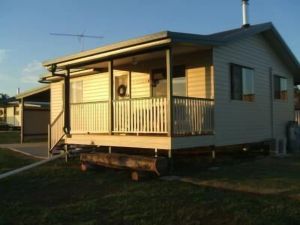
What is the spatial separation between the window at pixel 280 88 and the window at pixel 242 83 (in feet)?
8.94

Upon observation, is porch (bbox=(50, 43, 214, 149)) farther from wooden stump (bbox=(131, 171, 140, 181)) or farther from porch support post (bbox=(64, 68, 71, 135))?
wooden stump (bbox=(131, 171, 140, 181))

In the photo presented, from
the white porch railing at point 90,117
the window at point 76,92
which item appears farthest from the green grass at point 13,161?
the window at point 76,92

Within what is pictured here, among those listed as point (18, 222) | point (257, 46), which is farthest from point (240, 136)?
point (18, 222)

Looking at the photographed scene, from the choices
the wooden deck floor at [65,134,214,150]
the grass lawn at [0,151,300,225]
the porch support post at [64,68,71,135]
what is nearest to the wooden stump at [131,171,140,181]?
the grass lawn at [0,151,300,225]

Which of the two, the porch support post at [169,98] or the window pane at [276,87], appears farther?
the window pane at [276,87]

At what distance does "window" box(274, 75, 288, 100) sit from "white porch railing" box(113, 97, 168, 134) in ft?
25.8

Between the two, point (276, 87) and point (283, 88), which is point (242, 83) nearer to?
point (276, 87)

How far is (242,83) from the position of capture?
576 inches

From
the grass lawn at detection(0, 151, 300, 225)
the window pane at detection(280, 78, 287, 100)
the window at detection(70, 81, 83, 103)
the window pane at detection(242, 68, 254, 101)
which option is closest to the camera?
the grass lawn at detection(0, 151, 300, 225)

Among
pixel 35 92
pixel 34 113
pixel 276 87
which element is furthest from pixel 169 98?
pixel 34 113

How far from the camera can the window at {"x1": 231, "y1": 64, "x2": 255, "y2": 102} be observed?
14047mm

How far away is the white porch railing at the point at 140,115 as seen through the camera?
11.2 m

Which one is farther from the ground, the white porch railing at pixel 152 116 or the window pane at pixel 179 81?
the window pane at pixel 179 81

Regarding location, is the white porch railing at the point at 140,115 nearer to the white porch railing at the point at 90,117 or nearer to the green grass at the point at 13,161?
the white porch railing at the point at 90,117
